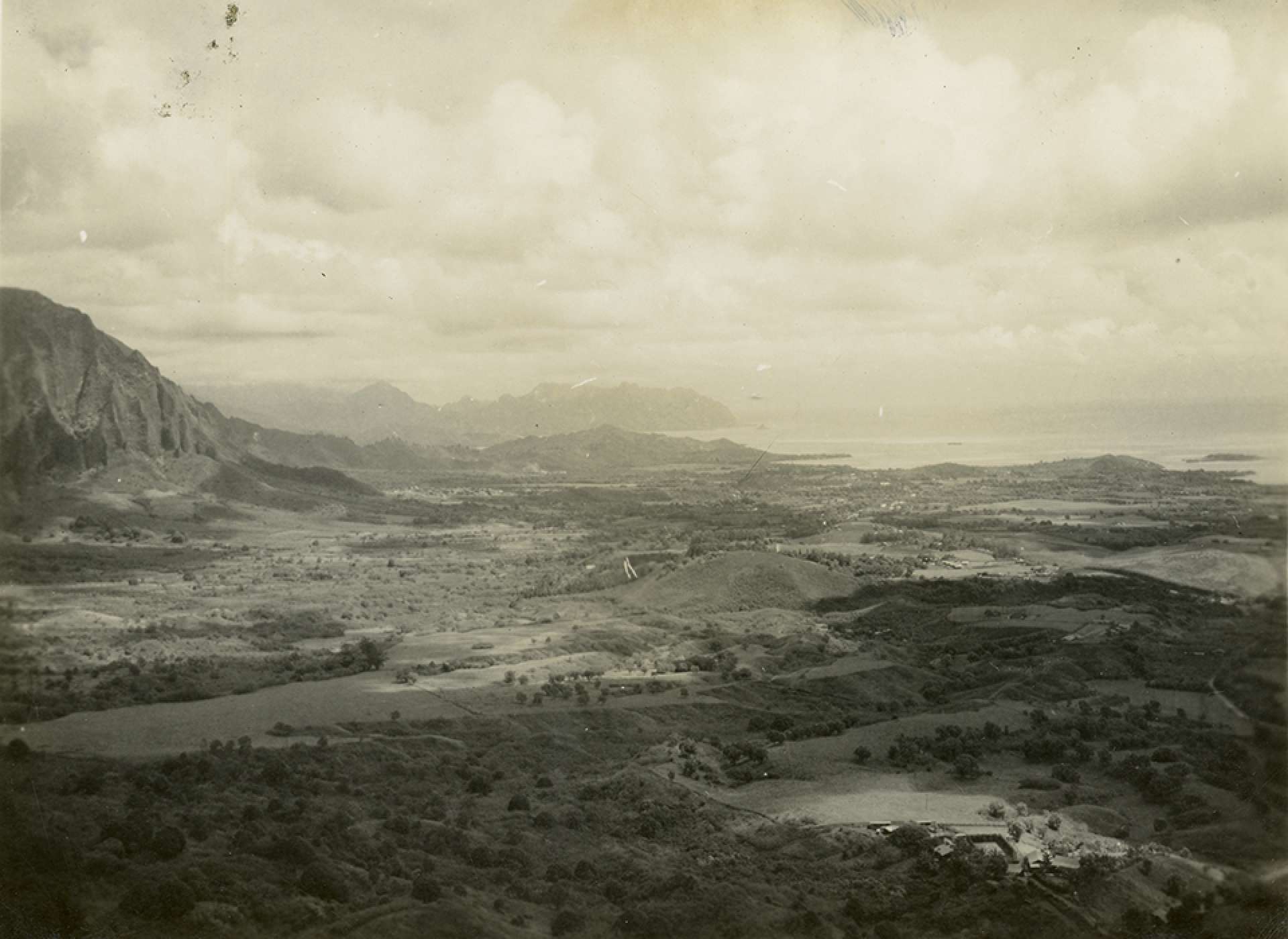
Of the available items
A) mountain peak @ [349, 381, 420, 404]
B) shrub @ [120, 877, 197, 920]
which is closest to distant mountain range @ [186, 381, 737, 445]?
mountain peak @ [349, 381, 420, 404]

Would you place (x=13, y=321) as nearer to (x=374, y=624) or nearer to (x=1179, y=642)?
(x=374, y=624)

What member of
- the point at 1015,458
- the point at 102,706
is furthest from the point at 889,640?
the point at 102,706

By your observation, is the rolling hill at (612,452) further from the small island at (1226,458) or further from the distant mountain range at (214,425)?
the small island at (1226,458)

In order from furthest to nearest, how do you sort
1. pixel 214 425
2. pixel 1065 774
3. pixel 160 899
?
pixel 214 425 < pixel 1065 774 < pixel 160 899

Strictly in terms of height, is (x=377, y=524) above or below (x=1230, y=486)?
below

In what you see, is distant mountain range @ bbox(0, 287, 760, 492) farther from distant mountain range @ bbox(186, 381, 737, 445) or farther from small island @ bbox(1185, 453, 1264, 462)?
small island @ bbox(1185, 453, 1264, 462)

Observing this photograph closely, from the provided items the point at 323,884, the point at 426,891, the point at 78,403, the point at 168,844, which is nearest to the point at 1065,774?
the point at 426,891

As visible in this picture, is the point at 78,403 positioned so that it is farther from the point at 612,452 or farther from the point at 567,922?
the point at 567,922
